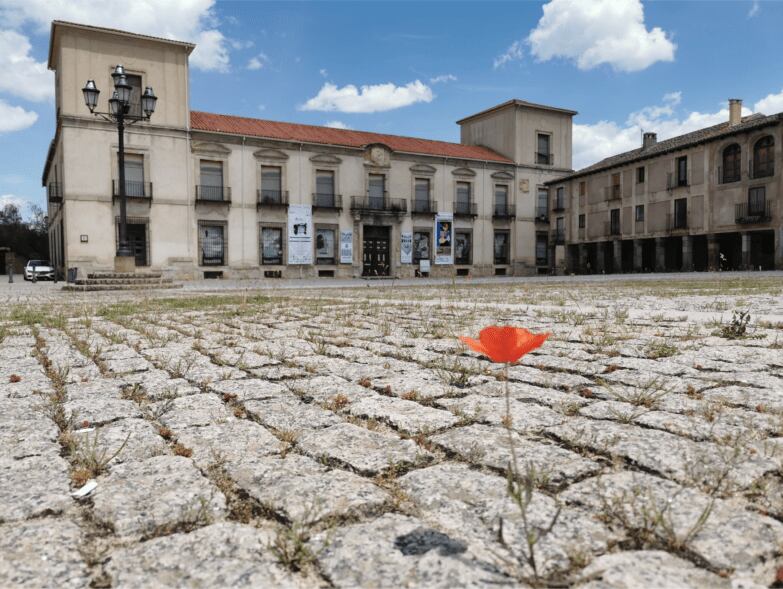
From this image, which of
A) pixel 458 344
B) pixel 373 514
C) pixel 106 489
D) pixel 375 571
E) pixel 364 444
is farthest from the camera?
pixel 458 344

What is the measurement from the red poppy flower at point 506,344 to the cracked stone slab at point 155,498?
79cm

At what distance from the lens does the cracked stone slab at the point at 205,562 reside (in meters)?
1.18

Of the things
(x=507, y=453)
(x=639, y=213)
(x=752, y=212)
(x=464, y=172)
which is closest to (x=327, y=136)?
(x=464, y=172)

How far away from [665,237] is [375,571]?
36603mm

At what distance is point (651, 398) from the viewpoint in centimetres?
251

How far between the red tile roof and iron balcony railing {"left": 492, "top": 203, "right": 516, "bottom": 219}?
9.33ft

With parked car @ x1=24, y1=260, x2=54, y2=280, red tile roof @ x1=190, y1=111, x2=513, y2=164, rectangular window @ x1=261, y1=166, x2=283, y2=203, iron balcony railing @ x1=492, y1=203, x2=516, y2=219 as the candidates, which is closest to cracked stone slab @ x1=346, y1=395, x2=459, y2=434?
red tile roof @ x1=190, y1=111, x2=513, y2=164

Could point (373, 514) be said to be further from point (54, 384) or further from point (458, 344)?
point (458, 344)

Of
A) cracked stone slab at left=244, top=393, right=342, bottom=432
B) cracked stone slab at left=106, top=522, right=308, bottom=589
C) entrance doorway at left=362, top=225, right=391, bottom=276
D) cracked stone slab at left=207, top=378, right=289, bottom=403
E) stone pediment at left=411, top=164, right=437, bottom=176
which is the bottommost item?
cracked stone slab at left=106, top=522, right=308, bottom=589

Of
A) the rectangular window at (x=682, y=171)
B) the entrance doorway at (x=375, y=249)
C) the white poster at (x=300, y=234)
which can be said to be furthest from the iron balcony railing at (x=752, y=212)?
the white poster at (x=300, y=234)

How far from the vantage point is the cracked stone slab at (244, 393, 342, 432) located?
2.28 m

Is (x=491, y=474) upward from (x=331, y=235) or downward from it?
downward

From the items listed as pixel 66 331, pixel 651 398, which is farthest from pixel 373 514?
pixel 66 331

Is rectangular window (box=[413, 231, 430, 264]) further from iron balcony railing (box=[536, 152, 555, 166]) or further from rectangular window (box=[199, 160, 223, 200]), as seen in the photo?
rectangular window (box=[199, 160, 223, 200])
